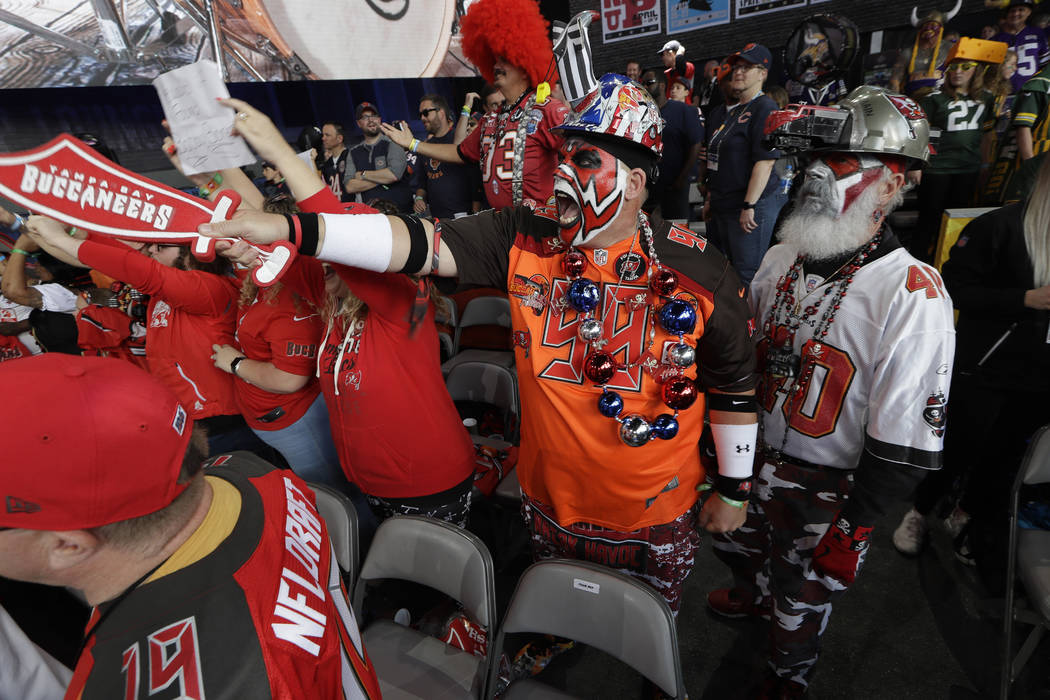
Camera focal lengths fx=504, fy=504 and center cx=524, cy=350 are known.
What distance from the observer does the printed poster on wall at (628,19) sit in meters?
9.16

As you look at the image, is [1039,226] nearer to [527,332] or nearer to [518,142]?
[527,332]

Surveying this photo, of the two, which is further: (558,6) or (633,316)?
(558,6)

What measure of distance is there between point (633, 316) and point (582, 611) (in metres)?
0.92

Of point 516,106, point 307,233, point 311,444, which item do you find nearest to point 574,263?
point 307,233

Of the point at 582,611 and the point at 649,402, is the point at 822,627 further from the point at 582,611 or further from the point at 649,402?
the point at 649,402

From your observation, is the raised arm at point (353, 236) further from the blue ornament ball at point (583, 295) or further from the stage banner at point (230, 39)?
the stage banner at point (230, 39)

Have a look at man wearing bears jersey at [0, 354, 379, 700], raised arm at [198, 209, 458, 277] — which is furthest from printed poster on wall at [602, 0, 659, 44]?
man wearing bears jersey at [0, 354, 379, 700]

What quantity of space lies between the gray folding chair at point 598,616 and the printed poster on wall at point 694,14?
9.92m

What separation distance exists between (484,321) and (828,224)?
8.02ft

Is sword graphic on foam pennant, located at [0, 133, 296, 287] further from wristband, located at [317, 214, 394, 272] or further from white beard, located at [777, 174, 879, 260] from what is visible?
Result: white beard, located at [777, 174, 879, 260]

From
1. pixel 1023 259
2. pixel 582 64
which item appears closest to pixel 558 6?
pixel 582 64

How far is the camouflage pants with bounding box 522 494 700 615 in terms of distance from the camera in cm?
161

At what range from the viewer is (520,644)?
2.05 m

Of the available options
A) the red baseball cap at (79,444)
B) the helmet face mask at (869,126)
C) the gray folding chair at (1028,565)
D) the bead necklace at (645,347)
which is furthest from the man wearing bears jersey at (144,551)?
the gray folding chair at (1028,565)
